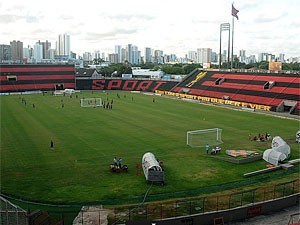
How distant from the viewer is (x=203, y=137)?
38281 millimetres

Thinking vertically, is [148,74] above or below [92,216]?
above

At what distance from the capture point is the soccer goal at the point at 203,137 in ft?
118

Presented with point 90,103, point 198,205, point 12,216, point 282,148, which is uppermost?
point 90,103

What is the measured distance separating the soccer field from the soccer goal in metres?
0.87

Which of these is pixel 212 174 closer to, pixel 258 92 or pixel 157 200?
pixel 157 200

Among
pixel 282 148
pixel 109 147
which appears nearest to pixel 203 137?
pixel 282 148

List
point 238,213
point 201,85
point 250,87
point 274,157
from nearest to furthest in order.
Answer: point 238,213, point 274,157, point 250,87, point 201,85

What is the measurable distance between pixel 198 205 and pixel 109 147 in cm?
1529

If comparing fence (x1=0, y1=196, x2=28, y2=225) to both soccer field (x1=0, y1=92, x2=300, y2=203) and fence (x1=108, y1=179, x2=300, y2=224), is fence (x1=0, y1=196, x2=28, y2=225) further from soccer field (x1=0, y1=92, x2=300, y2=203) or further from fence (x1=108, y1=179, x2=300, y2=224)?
soccer field (x1=0, y1=92, x2=300, y2=203)

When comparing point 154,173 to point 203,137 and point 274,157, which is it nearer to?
point 274,157

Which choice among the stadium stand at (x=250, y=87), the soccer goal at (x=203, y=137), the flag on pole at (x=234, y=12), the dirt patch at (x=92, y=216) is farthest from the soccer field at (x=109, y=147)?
the flag on pole at (x=234, y=12)

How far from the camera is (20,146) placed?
111ft

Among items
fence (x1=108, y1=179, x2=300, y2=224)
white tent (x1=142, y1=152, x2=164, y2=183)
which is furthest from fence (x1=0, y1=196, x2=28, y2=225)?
white tent (x1=142, y1=152, x2=164, y2=183)

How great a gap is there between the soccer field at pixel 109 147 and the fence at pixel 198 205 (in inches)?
110
